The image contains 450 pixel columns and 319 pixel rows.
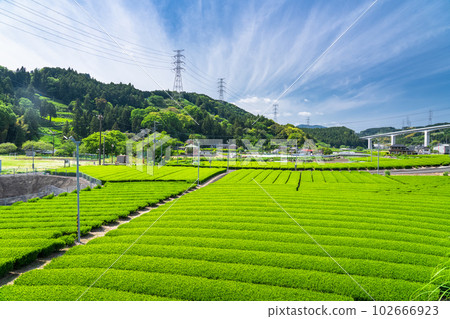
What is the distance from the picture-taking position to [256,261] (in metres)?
7.07

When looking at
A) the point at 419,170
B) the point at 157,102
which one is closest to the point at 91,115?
the point at 157,102

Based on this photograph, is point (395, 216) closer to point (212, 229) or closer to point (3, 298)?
point (212, 229)

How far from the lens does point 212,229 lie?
33.8ft

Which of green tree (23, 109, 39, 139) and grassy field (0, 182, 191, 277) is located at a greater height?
green tree (23, 109, 39, 139)

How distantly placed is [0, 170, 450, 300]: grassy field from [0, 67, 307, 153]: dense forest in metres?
53.9

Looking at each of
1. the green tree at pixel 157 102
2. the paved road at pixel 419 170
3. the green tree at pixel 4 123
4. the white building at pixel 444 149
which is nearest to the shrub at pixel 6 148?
the green tree at pixel 4 123

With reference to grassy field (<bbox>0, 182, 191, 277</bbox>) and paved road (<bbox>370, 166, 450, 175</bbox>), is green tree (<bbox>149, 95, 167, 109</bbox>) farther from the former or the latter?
grassy field (<bbox>0, 182, 191, 277</bbox>)

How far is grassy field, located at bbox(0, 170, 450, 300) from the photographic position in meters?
5.33

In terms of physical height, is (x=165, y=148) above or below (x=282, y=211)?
above

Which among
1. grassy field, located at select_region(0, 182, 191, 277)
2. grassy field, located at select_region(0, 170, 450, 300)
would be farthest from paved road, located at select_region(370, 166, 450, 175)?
grassy field, located at select_region(0, 182, 191, 277)

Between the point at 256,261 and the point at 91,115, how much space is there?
129 metres
